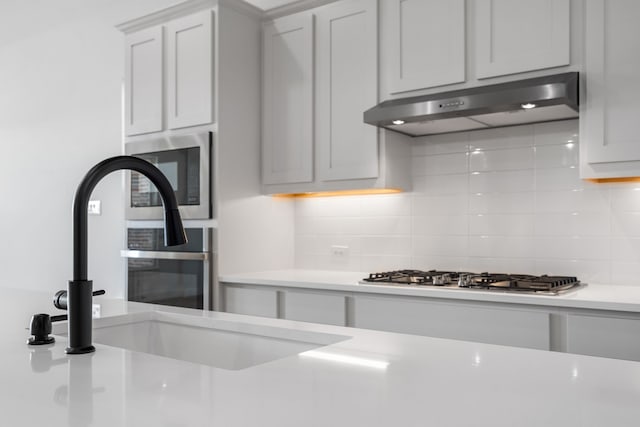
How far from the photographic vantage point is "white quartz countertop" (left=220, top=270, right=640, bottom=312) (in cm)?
219

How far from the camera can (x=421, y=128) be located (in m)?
3.11

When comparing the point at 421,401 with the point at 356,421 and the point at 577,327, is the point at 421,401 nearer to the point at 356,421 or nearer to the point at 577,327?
the point at 356,421

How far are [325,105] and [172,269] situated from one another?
4.34 ft

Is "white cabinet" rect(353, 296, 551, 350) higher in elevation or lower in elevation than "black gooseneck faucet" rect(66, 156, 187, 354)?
lower

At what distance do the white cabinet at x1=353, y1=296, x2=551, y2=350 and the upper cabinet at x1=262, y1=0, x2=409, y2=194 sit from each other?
73cm

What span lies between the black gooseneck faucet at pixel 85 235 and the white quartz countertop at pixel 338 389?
0.05m

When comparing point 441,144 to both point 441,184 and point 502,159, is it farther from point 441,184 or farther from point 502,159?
point 502,159

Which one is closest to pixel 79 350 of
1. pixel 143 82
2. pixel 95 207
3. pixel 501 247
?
pixel 501 247

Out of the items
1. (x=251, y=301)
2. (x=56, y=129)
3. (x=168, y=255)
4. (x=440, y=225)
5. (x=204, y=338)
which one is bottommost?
(x=251, y=301)

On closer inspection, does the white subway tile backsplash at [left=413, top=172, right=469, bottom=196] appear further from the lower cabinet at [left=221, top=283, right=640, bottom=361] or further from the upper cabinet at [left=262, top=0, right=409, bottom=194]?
the lower cabinet at [left=221, top=283, right=640, bottom=361]

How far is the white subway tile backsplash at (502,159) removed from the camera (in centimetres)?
299

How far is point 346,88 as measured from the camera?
3.24m

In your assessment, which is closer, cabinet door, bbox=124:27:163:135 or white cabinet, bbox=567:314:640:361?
white cabinet, bbox=567:314:640:361

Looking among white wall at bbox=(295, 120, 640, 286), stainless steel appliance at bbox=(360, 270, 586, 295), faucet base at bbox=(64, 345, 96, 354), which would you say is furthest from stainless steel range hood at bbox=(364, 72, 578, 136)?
faucet base at bbox=(64, 345, 96, 354)
